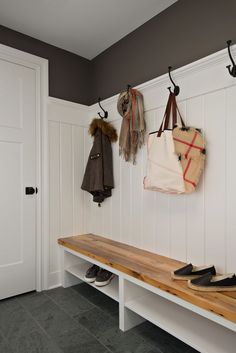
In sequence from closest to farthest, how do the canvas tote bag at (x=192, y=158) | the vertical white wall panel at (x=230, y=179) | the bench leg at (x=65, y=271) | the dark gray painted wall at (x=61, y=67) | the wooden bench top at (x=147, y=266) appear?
the wooden bench top at (x=147, y=266) → the vertical white wall panel at (x=230, y=179) → the canvas tote bag at (x=192, y=158) → the dark gray painted wall at (x=61, y=67) → the bench leg at (x=65, y=271)

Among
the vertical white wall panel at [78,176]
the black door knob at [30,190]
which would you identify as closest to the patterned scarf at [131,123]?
the vertical white wall panel at [78,176]

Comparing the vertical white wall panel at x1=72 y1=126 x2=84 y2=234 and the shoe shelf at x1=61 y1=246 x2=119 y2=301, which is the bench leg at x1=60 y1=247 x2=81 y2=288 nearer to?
the shoe shelf at x1=61 y1=246 x2=119 y2=301

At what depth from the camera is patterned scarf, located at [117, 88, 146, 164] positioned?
195 centimetres

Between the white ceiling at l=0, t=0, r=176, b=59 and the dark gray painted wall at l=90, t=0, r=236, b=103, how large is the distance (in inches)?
3.7

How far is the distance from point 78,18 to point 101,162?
4.01ft

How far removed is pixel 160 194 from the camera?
1868 millimetres

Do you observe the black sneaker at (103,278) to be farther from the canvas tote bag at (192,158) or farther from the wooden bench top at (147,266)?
the canvas tote bag at (192,158)

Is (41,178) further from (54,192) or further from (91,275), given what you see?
(91,275)

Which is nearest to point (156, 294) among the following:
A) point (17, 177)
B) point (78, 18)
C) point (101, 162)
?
point (101, 162)

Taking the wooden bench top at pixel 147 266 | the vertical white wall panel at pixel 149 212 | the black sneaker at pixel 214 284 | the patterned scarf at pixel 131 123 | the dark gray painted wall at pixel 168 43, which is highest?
the dark gray painted wall at pixel 168 43

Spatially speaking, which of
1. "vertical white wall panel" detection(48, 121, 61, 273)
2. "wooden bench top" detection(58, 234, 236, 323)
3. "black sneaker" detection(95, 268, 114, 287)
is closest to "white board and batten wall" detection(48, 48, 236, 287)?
"vertical white wall panel" detection(48, 121, 61, 273)

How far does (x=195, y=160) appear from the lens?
5.08ft

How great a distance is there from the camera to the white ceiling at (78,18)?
1.88m

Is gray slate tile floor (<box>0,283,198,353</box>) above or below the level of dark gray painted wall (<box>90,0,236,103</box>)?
below
